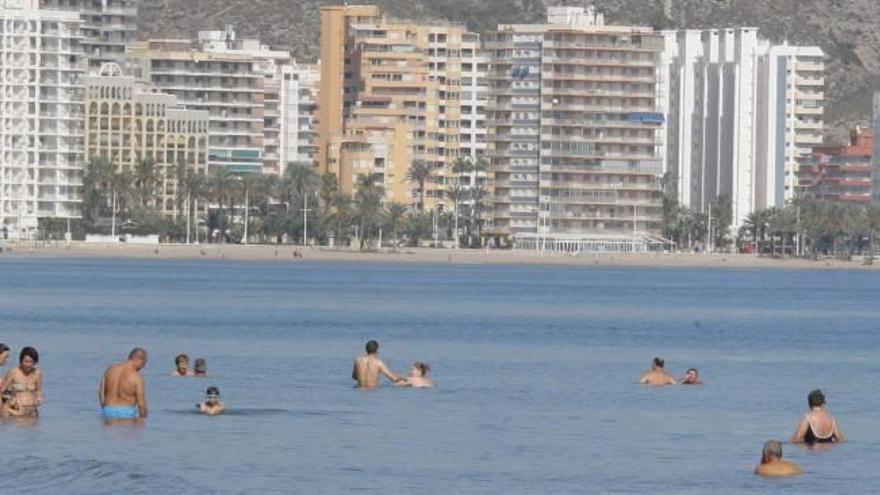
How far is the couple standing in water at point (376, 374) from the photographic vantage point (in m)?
63.1

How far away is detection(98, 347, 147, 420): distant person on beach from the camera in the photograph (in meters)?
48.8

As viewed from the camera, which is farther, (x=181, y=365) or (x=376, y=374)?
(x=181, y=365)

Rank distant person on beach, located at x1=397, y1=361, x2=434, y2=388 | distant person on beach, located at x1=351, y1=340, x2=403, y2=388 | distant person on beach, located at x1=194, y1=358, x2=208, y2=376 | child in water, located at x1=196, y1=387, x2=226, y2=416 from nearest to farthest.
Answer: child in water, located at x1=196, y1=387, x2=226, y2=416 → distant person on beach, located at x1=351, y1=340, x2=403, y2=388 → distant person on beach, located at x1=397, y1=361, x2=434, y2=388 → distant person on beach, located at x1=194, y1=358, x2=208, y2=376

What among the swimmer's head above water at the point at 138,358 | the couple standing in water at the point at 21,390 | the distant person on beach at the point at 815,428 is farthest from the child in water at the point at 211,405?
the distant person on beach at the point at 815,428

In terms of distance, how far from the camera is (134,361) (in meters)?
46.8

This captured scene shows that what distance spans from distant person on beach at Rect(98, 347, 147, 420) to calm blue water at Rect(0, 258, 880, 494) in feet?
1.58

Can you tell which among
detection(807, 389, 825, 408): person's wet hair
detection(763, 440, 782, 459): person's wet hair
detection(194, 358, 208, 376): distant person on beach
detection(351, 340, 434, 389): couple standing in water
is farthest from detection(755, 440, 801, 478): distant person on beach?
detection(194, 358, 208, 376): distant person on beach

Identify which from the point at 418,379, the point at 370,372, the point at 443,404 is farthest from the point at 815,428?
the point at 418,379

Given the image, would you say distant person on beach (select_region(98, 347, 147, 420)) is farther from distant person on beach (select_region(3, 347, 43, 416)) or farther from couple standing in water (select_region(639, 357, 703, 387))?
couple standing in water (select_region(639, 357, 703, 387))

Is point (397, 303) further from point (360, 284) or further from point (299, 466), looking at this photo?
point (299, 466)

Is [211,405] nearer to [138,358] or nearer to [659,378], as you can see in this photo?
[138,358]

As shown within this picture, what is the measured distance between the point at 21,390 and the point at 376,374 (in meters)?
15.8

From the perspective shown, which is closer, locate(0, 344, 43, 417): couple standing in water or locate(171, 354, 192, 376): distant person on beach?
locate(0, 344, 43, 417): couple standing in water

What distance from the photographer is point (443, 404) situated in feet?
204
